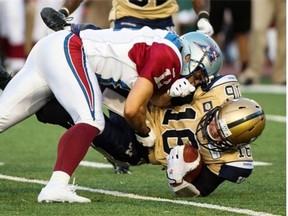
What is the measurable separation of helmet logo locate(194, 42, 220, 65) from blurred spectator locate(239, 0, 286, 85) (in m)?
6.88

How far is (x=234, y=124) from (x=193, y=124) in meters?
0.34

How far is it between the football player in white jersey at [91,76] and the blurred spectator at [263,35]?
282 inches

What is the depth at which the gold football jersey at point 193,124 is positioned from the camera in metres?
6.20

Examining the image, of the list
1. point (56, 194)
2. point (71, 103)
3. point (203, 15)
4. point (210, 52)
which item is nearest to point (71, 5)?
point (203, 15)

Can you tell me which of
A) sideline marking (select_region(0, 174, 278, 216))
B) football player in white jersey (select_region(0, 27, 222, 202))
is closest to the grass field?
sideline marking (select_region(0, 174, 278, 216))

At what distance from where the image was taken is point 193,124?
624cm

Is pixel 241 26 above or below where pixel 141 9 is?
below

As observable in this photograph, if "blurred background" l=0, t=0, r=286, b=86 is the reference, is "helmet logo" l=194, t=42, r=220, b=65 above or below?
above

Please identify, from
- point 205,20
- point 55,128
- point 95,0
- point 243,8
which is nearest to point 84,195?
point 205,20

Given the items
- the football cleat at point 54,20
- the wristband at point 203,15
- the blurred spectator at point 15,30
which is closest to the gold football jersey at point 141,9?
the wristband at point 203,15

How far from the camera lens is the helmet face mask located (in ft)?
19.6

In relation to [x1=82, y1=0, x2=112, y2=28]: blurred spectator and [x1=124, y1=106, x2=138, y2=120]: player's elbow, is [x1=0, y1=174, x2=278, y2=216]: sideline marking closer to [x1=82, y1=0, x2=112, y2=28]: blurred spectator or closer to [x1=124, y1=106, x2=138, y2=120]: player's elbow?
[x1=124, y1=106, x2=138, y2=120]: player's elbow

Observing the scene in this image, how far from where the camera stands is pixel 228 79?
6.35 metres

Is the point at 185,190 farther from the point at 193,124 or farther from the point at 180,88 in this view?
the point at 180,88
